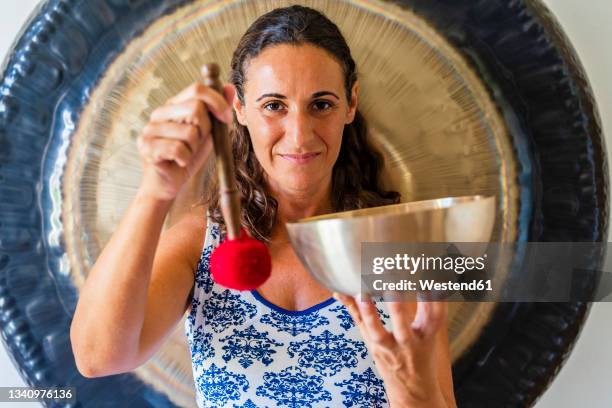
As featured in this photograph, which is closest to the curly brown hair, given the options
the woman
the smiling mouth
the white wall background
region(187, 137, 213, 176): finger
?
the woman

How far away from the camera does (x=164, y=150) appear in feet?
1.77

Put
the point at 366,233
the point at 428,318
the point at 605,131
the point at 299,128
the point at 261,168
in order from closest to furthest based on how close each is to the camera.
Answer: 1. the point at 366,233
2. the point at 428,318
3. the point at 299,128
4. the point at 261,168
5. the point at 605,131

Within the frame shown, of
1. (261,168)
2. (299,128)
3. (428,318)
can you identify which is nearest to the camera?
(428,318)

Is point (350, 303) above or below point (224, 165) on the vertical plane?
below

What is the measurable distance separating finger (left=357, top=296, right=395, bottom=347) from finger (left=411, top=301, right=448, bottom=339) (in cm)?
3

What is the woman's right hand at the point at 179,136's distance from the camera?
513 mm

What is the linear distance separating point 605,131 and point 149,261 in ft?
2.58

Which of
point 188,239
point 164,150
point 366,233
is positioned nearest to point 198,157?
point 164,150

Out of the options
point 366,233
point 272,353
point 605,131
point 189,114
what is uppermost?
point 605,131

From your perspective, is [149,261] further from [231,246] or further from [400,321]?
[400,321]

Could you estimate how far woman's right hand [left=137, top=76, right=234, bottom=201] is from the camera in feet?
1.68

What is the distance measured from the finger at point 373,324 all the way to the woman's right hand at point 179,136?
0.20 meters

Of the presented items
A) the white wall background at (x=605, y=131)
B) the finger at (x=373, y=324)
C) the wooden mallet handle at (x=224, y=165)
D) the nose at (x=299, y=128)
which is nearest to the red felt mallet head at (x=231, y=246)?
the wooden mallet handle at (x=224, y=165)

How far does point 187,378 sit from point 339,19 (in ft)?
2.07
